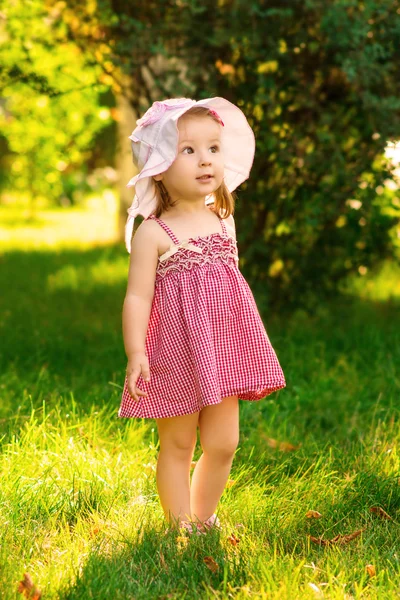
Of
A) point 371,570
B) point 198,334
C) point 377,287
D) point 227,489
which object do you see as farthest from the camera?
point 377,287

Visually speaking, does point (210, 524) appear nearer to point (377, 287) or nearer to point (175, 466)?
point (175, 466)

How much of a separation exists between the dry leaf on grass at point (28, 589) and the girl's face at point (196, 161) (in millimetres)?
1246

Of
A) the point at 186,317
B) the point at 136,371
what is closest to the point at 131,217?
the point at 186,317

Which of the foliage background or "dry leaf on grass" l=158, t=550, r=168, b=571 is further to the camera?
the foliage background

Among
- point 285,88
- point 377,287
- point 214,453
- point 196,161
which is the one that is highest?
point 285,88

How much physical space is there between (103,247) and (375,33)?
628 centimetres

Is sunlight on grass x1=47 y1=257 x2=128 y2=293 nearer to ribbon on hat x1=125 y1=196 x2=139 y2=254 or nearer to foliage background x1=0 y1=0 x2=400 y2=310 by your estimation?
foliage background x1=0 y1=0 x2=400 y2=310

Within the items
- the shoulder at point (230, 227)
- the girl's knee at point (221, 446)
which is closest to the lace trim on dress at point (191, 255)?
the shoulder at point (230, 227)

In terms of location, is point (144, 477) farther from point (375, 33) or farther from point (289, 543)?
point (375, 33)

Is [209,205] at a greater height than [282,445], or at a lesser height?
greater

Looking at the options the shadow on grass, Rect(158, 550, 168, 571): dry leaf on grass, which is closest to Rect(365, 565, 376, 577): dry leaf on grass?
the shadow on grass

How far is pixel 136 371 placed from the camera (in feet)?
9.26

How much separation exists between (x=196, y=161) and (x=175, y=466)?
0.98 m

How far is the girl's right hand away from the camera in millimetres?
2824
